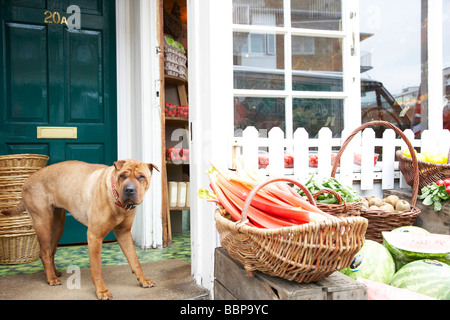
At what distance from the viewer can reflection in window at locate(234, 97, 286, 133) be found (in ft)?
9.36

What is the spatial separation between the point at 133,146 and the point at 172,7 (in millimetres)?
1864

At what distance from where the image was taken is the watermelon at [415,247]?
170 cm

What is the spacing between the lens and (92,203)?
2.35m

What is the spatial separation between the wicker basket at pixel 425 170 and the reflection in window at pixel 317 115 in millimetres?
620

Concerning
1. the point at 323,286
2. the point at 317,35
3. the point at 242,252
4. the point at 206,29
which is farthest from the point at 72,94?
the point at 323,286

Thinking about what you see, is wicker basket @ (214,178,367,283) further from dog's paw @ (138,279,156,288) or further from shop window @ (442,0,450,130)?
shop window @ (442,0,450,130)

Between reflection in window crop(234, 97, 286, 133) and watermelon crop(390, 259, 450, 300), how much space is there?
5.16 feet

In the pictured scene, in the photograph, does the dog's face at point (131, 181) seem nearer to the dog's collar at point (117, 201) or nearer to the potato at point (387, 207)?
the dog's collar at point (117, 201)

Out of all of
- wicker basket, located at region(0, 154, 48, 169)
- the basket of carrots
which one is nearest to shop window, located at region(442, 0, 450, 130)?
the basket of carrots

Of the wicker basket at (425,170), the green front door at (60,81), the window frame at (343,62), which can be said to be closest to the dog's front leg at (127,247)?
the window frame at (343,62)

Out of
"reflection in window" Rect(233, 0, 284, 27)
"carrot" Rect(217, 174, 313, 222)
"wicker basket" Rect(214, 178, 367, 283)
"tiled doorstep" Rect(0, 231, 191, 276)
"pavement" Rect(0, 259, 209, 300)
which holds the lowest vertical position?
"tiled doorstep" Rect(0, 231, 191, 276)

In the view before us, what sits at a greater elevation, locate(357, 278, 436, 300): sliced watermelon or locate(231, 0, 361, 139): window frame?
locate(231, 0, 361, 139): window frame

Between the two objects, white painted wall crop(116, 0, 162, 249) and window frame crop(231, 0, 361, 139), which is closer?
window frame crop(231, 0, 361, 139)
